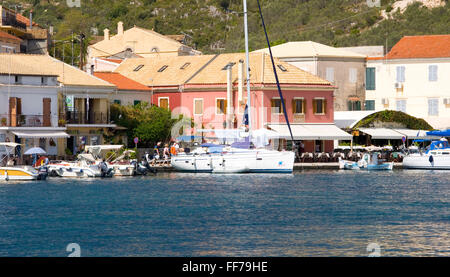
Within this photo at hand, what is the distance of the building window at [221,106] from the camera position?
72.9m

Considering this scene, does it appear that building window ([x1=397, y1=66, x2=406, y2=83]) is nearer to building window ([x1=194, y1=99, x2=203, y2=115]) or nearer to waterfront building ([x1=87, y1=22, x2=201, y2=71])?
building window ([x1=194, y1=99, x2=203, y2=115])

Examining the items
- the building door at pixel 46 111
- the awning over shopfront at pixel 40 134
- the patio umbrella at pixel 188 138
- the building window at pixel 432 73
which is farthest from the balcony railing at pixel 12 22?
the building window at pixel 432 73

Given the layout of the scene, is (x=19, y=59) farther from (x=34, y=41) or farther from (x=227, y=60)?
(x=34, y=41)

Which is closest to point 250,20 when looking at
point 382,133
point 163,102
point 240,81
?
point 163,102

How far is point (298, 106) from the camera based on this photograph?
72562mm

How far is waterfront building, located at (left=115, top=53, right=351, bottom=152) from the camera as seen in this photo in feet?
233

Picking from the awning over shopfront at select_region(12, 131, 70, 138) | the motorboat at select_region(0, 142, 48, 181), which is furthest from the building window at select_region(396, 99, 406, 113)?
the motorboat at select_region(0, 142, 48, 181)

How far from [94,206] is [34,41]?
55187mm

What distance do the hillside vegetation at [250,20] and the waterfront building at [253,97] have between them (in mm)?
29981

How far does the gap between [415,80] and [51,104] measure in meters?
35.1

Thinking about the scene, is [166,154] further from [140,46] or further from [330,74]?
[140,46]

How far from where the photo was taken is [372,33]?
116m
